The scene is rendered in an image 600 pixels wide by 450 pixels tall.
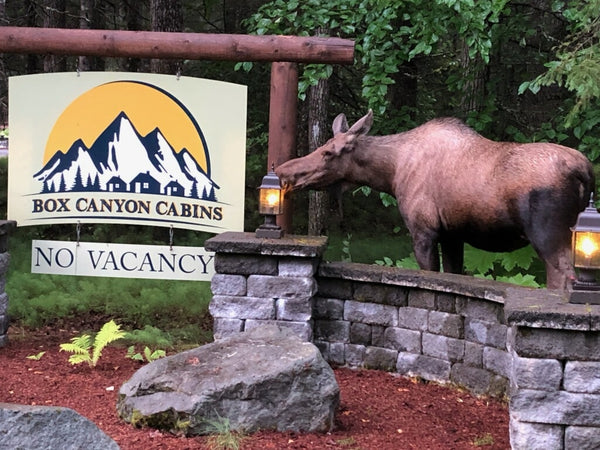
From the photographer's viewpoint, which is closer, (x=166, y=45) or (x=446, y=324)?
(x=446, y=324)

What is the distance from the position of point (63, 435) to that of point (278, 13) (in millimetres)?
6678

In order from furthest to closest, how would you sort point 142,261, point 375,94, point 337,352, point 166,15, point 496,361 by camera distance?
point 166,15 < point 375,94 < point 142,261 < point 337,352 < point 496,361

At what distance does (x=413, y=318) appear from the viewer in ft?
21.3

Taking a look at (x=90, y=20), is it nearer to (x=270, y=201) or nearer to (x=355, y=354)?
(x=270, y=201)

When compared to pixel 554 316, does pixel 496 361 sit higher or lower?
lower

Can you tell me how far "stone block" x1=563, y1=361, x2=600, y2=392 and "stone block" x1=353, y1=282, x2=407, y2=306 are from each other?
2248 millimetres

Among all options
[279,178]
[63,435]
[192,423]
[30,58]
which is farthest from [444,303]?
[30,58]

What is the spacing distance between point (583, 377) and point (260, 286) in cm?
297

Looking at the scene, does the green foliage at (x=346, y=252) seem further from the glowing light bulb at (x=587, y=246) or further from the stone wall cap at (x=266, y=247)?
the glowing light bulb at (x=587, y=246)

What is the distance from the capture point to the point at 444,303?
6.29m

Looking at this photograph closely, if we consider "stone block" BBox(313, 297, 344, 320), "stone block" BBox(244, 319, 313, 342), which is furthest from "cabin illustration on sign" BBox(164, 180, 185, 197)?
"stone block" BBox(313, 297, 344, 320)

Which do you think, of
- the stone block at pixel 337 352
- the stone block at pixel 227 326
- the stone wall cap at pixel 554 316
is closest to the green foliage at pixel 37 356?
the stone block at pixel 227 326

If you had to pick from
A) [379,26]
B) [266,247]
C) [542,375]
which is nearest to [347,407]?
[266,247]

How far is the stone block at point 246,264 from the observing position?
6.64m
